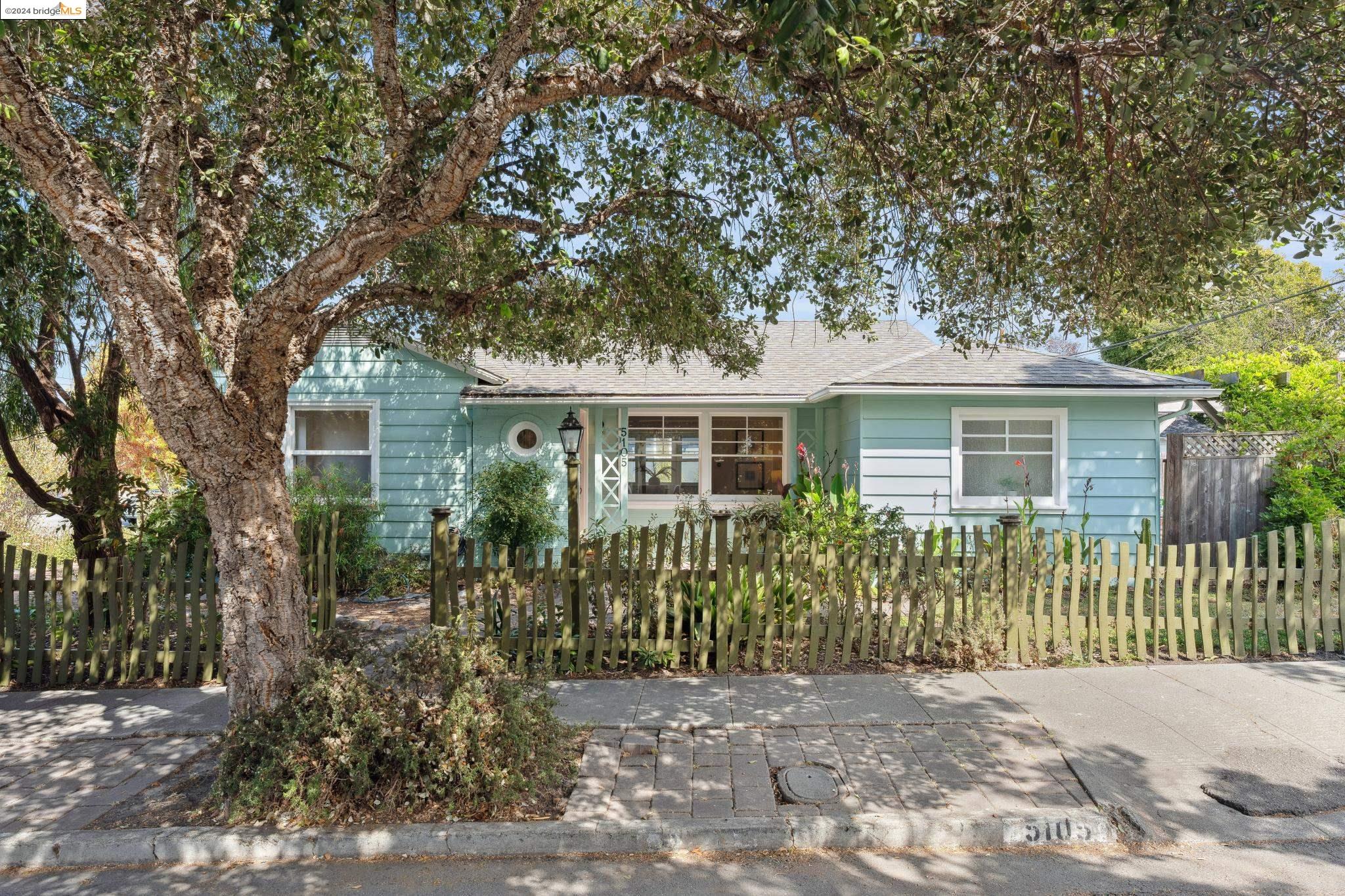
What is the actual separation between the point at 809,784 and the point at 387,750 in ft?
7.90

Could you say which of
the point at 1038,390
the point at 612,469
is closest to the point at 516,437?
the point at 612,469

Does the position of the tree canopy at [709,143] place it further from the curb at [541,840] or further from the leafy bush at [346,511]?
the leafy bush at [346,511]

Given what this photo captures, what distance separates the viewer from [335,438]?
474 inches

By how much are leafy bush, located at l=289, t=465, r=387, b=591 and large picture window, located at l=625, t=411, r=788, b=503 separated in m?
4.35

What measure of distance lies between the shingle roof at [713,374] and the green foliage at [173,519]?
414cm

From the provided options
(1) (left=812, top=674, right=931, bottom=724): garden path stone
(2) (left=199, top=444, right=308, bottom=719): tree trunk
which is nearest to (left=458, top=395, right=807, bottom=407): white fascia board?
(1) (left=812, top=674, right=931, bottom=724): garden path stone

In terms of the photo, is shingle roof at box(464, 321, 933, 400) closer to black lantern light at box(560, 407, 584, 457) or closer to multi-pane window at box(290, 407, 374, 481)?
multi-pane window at box(290, 407, 374, 481)

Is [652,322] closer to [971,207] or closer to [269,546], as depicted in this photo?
[971,207]

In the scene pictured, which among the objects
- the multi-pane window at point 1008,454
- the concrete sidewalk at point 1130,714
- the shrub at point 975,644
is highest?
the multi-pane window at point 1008,454

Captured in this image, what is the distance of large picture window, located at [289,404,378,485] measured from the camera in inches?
465

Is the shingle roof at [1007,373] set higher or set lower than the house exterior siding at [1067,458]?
higher

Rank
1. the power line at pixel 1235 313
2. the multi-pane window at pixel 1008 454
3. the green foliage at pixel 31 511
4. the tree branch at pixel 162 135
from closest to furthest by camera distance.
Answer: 1. the tree branch at pixel 162 135
2. the power line at pixel 1235 313
3. the multi-pane window at pixel 1008 454
4. the green foliage at pixel 31 511

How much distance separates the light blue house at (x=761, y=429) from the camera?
10805 mm

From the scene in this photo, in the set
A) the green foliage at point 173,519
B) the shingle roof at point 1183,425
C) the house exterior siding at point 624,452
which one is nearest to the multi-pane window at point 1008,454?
the house exterior siding at point 624,452
